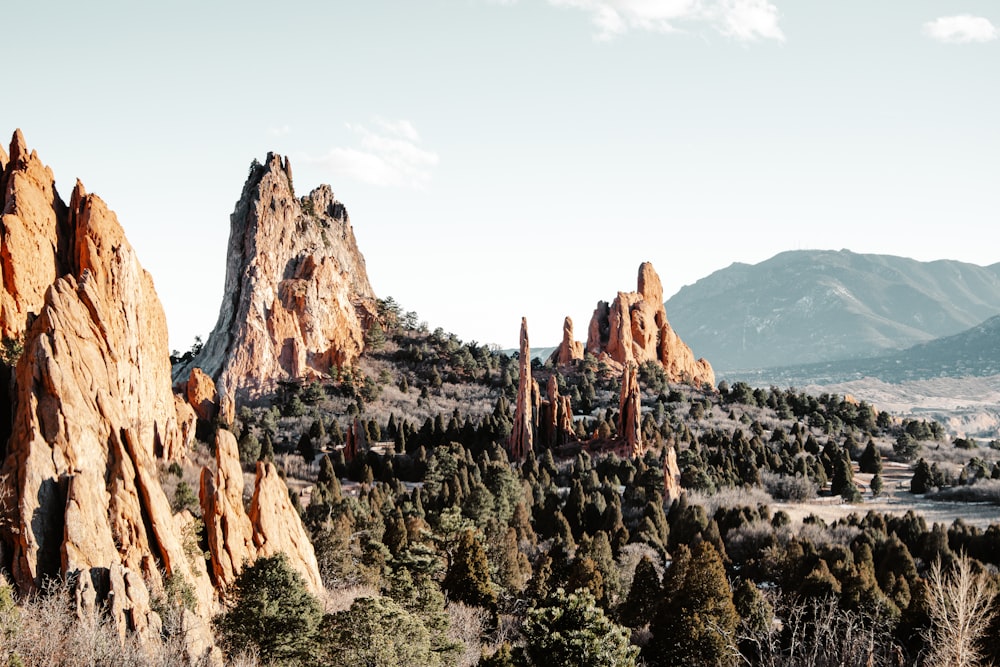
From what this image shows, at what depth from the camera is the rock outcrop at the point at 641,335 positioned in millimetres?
106312

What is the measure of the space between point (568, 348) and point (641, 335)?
9.17 metres

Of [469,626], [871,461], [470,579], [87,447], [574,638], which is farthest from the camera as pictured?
[871,461]

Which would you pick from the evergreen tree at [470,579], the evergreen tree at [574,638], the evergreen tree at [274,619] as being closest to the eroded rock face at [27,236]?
the evergreen tree at [274,619]

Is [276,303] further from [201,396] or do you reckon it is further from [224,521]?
[224,521]

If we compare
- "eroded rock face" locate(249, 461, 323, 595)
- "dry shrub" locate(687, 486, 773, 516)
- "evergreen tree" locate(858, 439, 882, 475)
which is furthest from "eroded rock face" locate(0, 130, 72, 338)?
"evergreen tree" locate(858, 439, 882, 475)

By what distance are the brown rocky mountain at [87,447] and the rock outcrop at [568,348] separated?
69.0 m

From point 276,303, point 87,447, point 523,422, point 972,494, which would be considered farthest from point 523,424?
point 87,447

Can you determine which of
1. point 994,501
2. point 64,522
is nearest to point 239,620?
point 64,522

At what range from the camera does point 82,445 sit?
27.7 meters

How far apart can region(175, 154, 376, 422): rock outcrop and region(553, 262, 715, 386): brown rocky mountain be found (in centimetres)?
2687

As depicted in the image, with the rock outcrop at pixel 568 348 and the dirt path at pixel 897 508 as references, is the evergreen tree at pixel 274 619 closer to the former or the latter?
the dirt path at pixel 897 508

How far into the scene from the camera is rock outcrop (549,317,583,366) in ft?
348

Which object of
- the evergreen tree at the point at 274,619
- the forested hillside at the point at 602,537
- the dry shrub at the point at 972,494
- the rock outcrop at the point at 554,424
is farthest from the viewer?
the rock outcrop at the point at 554,424

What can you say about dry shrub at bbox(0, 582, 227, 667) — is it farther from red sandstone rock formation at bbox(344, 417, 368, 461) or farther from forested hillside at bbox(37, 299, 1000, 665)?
red sandstone rock formation at bbox(344, 417, 368, 461)
